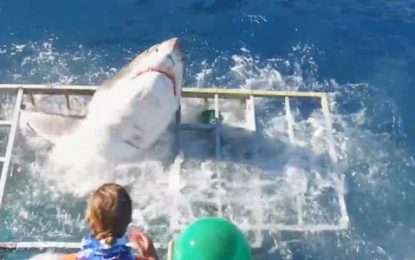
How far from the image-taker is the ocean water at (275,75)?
658 centimetres

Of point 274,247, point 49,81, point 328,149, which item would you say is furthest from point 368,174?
point 49,81

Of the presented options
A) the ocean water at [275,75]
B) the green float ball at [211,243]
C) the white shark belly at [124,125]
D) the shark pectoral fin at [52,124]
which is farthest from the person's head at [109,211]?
the shark pectoral fin at [52,124]

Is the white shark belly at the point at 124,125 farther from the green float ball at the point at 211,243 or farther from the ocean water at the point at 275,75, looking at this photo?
the green float ball at the point at 211,243

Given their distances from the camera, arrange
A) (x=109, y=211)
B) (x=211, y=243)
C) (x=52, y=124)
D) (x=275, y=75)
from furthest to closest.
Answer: (x=275, y=75), (x=52, y=124), (x=211, y=243), (x=109, y=211)

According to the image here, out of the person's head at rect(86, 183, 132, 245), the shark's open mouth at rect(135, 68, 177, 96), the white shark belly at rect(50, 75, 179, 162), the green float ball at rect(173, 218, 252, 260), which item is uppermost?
the shark's open mouth at rect(135, 68, 177, 96)

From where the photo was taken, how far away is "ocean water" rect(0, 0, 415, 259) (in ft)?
21.6

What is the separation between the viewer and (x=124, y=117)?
6551mm

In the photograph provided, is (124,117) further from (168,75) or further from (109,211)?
(109,211)

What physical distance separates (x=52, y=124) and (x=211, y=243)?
2642 millimetres

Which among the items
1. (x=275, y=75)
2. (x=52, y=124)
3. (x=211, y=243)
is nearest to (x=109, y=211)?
(x=211, y=243)

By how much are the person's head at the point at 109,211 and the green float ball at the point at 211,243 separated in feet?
3.16

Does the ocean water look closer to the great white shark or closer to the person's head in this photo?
the great white shark

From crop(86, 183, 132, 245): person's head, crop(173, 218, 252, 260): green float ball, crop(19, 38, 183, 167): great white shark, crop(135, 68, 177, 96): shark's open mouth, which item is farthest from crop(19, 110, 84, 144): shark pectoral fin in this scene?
crop(86, 183, 132, 245): person's head

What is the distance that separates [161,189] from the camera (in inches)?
264
